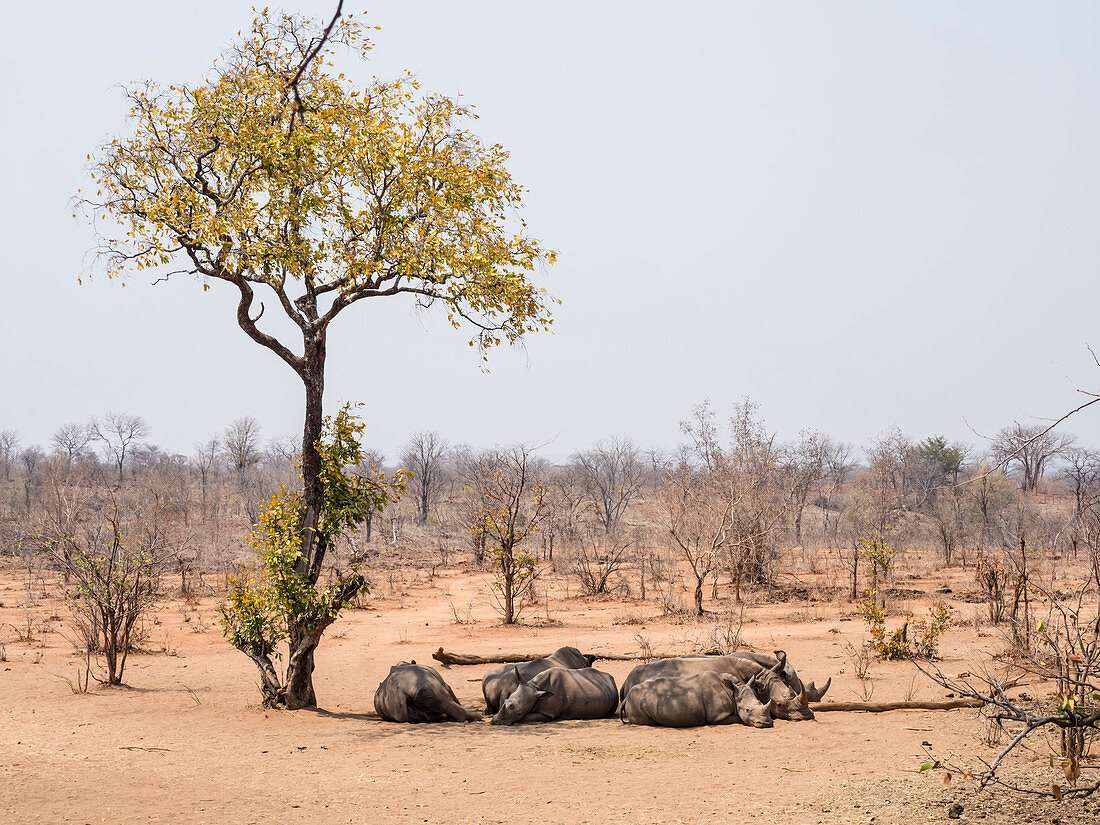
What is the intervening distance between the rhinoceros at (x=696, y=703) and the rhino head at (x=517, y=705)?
39.5 inches

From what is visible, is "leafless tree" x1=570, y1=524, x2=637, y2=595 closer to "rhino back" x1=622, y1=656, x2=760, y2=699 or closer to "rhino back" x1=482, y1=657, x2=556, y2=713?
"rhino back" x1=482, y1=657, x2=556, y2=713

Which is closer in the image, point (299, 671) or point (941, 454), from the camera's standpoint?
point (299, 671)

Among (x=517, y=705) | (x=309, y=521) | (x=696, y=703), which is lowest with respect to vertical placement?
(x=517, y=705)

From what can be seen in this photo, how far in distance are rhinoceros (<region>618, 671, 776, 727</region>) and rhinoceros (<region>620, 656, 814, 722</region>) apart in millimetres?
92

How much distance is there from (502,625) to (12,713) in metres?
9.54

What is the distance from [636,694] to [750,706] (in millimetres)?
1161

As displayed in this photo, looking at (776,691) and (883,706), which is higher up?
(776,691)

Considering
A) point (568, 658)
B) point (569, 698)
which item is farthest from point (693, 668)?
point (568, 658)

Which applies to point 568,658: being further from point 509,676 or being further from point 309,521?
point 309,521

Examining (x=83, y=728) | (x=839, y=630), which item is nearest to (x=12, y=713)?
(x=83, y=728)

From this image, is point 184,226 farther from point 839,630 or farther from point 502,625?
point 839,630

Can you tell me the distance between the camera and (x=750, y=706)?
8.64 m

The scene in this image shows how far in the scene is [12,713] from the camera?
959cm

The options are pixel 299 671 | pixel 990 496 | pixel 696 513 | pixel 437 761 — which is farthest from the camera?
pixel 990 496
